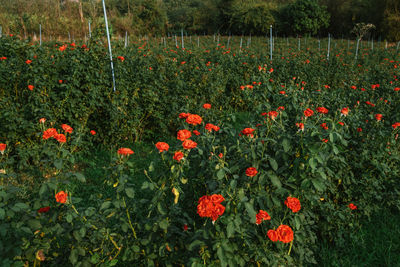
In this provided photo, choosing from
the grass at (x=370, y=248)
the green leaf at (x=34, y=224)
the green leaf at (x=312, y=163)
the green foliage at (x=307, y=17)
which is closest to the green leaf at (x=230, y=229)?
the green leaf at (x=312, y=163)

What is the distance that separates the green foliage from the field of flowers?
24.7 m

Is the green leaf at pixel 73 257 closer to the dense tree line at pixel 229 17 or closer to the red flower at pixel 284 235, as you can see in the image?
the red flower at pixel 284 235

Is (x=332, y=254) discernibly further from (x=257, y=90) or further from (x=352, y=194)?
(x=257, y=90)

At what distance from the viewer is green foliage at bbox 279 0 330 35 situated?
90.5ft

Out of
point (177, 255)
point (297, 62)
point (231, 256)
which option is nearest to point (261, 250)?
point (231, 256)

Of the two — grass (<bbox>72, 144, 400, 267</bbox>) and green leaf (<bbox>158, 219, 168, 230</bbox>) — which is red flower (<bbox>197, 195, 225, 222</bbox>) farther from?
grass (<bbox>72, 144, 400, 267</bbox>)

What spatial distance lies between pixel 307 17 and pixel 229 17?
8117mm

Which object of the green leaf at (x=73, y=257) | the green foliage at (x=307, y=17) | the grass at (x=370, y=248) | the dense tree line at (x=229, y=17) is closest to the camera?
the green leaf at (x=73, y=257)

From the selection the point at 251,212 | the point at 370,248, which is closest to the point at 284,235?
the point at 251,212

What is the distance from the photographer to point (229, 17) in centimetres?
3086

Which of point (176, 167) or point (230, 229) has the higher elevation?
point (176, 167)

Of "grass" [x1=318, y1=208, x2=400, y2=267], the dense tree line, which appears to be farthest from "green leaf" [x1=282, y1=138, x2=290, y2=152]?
the dense tree line

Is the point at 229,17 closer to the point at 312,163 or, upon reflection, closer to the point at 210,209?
the point at 312,163

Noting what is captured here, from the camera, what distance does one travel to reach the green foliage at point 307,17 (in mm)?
27578
